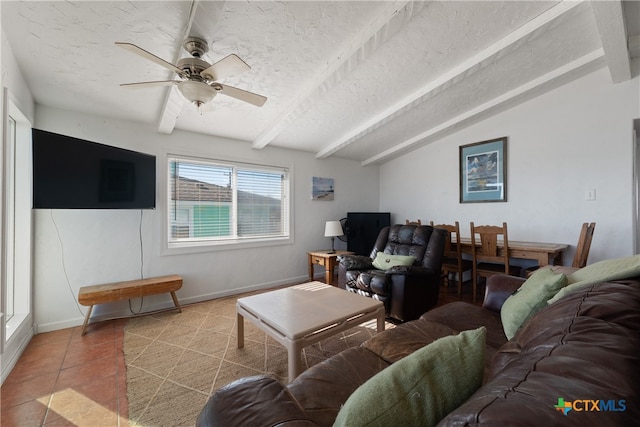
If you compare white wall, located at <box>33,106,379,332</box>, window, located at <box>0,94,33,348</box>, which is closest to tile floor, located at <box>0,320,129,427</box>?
window, located at <box>0,94,33,348</box>

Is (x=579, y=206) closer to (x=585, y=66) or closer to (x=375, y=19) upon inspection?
(x=585, y=66)

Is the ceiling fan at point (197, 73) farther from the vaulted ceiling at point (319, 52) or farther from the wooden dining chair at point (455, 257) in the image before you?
the wooden dining chair at point (455, 257)

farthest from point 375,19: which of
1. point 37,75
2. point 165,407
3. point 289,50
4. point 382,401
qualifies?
point 165,407

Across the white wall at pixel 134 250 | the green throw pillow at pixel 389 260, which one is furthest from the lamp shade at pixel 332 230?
the green throw pillow at pixel 389 260

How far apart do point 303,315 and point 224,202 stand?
7.83 feet

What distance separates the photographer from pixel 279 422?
640mm

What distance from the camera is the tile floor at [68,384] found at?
145 centimetres

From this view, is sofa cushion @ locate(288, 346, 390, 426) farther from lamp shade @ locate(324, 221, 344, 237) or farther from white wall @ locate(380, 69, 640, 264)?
white wall @ locate(380, 69, 640, 264)

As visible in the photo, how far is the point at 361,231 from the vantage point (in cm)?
463

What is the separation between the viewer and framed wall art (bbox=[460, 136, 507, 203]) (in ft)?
12.3

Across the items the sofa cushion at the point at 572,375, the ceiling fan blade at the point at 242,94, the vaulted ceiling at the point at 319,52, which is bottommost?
the sofa cushion at the point at 572,375

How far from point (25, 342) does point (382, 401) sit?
3192 millimetres

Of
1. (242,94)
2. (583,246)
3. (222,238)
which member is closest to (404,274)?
(583,246)

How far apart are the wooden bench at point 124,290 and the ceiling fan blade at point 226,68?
2.18 metres
